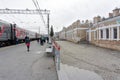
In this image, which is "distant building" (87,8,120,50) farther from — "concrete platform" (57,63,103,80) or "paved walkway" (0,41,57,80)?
"concrete platform" (57,63,103,80)

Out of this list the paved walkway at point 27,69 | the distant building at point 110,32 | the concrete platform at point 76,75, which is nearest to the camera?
the concrete platform at point 76,75

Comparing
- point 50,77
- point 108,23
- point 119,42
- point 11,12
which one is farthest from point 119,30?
point 11,12

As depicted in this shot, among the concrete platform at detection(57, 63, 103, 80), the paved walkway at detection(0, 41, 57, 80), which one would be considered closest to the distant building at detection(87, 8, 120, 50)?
the paved walkway at detection(0, 41, 57, 80)

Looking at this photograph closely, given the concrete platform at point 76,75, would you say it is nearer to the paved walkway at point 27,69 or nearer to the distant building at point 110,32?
the paved walkway at point 27,69

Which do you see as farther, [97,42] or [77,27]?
[77,27]

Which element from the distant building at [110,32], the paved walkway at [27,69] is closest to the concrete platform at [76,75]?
the paved walkway at [27,69]

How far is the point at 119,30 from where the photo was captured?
72.7 feet

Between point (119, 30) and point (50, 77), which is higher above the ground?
point (119, 30)

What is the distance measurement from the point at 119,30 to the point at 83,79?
17112mm

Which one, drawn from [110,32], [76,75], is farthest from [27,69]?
[110,32]

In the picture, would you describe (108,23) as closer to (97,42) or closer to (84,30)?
(97,42)

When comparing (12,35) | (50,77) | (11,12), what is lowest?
(50,77)

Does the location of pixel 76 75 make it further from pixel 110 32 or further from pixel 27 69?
pixel 110 32

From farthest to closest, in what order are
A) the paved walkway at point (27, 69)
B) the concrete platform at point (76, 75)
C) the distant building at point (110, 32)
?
1. the distant building at point (110, 32)
2. the paved walkway at point (27, 69)
3. the concrete platform at point (76, 75)
